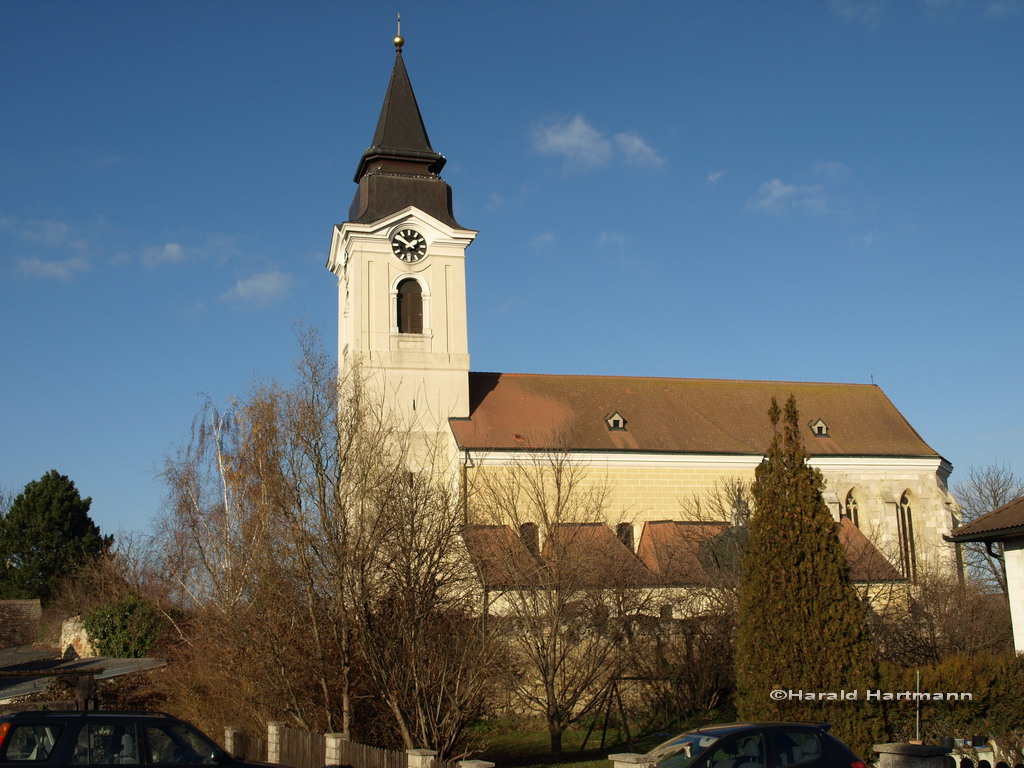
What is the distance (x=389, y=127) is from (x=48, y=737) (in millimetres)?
28360

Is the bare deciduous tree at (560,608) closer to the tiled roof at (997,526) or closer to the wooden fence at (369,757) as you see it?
the wooden fence at (369,757)

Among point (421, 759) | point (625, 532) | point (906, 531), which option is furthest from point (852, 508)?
point (421, 759)

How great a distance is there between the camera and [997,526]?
58.4 ft

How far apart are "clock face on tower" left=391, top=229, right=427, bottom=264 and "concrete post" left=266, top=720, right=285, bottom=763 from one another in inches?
825

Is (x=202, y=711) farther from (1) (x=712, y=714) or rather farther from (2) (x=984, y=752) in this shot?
(2) (x=984, y=752)

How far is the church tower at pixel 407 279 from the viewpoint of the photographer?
33.7 metres

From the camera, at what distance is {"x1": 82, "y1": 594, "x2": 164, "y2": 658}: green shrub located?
28.9 metres

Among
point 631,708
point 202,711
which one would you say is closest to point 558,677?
point 631,708

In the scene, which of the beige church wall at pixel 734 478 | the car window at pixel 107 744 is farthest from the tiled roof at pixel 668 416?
the car window at pixel 107 744

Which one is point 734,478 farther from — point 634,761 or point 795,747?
point 634,761

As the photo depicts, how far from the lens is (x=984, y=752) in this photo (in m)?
15.2

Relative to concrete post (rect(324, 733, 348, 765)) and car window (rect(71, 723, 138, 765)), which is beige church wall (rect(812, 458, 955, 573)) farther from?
car window (rect(71, 723, 138, 765))

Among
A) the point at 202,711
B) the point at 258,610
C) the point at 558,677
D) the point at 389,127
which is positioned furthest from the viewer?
the point at 389,127

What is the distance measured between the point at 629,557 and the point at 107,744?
1903 centimetres
